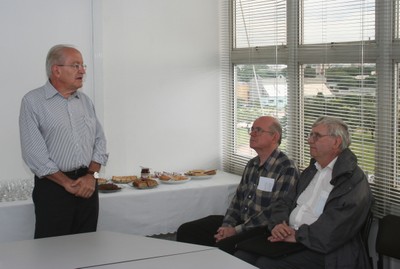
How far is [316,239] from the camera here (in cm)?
352

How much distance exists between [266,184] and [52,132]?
1.41 meters

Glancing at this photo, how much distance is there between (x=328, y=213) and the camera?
355cm

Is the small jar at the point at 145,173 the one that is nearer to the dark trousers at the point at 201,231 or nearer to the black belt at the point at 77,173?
the dark trousers at the point at 201,231

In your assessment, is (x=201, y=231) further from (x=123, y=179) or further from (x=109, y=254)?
(x=109, y=254)

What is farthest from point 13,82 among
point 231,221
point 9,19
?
point 231,221

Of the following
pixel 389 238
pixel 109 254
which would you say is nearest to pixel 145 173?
pixel 389 238

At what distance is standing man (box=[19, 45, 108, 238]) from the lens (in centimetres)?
379

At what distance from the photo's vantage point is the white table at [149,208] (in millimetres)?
4359

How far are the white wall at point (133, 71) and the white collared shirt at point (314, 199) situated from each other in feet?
6.74

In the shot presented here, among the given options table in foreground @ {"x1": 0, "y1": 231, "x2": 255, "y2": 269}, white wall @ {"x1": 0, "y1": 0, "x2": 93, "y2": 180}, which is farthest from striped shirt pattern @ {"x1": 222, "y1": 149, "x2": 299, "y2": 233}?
white wall @ {"x1": 0, "y1": 0, "x2": 93, "y2": 180}

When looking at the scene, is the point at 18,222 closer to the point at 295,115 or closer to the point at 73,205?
the point at 73,205

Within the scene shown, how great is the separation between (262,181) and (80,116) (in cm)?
126

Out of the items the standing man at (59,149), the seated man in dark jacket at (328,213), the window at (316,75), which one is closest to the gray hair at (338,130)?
the seated man in dark jacket at (328,213)

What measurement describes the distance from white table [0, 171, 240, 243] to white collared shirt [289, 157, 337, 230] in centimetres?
132
